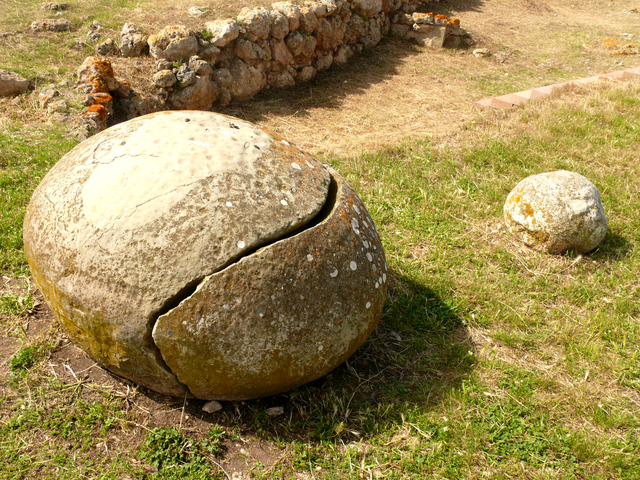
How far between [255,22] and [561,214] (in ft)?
19.9

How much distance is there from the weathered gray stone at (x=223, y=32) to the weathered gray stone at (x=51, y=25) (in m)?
2.53

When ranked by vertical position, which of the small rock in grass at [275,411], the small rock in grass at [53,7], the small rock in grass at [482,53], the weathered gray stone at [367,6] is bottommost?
the small rock in grass at [275,411]

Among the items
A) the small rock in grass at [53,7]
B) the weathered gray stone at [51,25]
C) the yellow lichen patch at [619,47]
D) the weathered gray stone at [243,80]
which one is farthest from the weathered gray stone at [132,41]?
the yellow lichen patch at [619,47]

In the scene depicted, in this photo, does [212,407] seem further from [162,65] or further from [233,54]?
[233,54]

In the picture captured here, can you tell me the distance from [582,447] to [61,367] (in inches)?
135

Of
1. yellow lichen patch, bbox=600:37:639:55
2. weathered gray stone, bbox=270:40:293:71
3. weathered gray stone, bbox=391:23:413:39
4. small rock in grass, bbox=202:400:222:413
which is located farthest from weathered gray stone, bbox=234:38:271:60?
yellow lichen patch, bbox=600:37:639:55

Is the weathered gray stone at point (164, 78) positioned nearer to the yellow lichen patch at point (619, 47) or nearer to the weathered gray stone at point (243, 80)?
the weathered gray stone at point (243, 80)

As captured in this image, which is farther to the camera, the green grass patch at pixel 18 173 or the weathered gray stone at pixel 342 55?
the weathered gray stone at pixel 342 55

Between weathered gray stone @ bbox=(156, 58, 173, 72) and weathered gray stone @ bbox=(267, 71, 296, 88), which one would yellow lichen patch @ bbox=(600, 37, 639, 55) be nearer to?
weathered gray stone @ bbox=(267, 71, 296, 88)

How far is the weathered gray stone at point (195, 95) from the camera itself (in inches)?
279

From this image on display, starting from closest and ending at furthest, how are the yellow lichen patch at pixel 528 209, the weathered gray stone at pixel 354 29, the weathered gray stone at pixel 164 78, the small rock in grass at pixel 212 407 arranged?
the small rock in grass at pixel 212 407 → the yellow lichen patch at pixel 528 209 → the weathered gray stone at pixel 164 78 → the weathered gray stone at pixel 354 29

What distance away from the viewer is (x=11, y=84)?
20.3ft

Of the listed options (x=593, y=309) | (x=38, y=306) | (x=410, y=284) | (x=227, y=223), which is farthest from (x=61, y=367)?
(x=593, y=309)

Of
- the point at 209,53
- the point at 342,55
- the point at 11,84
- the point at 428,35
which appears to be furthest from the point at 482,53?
the point at 11,84
